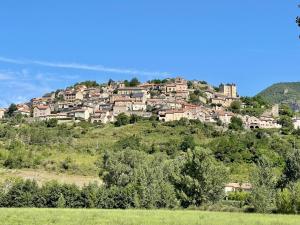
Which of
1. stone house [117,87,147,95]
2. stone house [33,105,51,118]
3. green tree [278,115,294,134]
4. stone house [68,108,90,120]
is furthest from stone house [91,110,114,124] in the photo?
green tree [278,115,294,134]

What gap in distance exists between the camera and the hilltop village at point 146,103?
13338 centimetres

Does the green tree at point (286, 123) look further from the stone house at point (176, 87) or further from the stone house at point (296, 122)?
the stone house at point (176, 87)

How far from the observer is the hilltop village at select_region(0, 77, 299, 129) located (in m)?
133

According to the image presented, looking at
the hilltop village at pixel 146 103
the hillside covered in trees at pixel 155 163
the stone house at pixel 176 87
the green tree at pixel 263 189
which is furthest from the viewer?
the stone house at pixel 176 87

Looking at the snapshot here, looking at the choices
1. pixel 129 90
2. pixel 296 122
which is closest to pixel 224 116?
pixel 296 122

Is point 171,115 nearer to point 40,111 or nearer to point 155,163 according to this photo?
point 40,111

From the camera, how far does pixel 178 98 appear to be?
154250 millimetres

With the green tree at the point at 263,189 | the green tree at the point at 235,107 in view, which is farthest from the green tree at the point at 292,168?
the green tree at the point at 235,107

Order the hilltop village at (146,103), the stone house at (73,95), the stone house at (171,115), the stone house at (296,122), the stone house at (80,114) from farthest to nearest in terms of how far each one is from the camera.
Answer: the stone house at (73,95) → the stone house at (296,122) → the stone house at (80,114) → the hilltop village at (146,103) → the stone house at (171,115)

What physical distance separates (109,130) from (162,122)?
13.4m

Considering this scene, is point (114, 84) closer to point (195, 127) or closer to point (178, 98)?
point (178, 98)

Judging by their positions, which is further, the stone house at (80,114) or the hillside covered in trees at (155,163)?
the stone house at (80,114)

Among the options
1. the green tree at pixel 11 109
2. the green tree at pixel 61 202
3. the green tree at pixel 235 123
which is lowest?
the green tree at pixel 61 202

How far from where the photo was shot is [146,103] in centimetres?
14625
